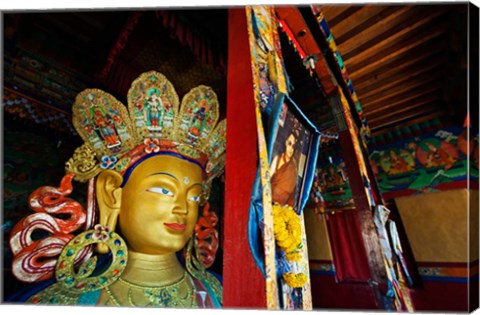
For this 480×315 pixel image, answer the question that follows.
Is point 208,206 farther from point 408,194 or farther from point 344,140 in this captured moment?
point 408,194

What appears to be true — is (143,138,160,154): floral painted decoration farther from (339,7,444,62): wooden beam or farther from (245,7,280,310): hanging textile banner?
(339,7,444,62): wooden beam

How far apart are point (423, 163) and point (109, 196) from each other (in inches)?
165

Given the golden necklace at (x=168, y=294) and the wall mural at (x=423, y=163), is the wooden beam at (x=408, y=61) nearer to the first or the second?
the wall mural at (x=423, y=163)

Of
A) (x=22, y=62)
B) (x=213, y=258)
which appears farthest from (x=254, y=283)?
(x=22, y=62)

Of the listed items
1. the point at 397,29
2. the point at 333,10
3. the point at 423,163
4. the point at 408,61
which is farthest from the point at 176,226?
the point at 423,163

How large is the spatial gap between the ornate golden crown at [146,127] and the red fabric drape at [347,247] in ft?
10.3

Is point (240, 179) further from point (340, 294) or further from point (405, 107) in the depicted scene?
point (340, 294)

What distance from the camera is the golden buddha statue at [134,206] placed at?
1624 mm

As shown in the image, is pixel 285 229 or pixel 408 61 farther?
pixel 408 61

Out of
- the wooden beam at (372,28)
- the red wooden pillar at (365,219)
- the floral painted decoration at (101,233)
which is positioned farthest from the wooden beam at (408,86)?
the floral painted decoration at (101,233)

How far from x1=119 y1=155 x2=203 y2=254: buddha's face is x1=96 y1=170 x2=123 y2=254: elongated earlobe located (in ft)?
0.15

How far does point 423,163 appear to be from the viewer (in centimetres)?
354

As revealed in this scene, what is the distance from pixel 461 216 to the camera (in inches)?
126

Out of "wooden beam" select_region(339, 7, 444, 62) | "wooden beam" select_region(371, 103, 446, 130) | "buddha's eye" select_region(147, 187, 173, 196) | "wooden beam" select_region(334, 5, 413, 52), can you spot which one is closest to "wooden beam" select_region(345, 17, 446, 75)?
"wooden beam" select_region(339, 7, 444, 62)
